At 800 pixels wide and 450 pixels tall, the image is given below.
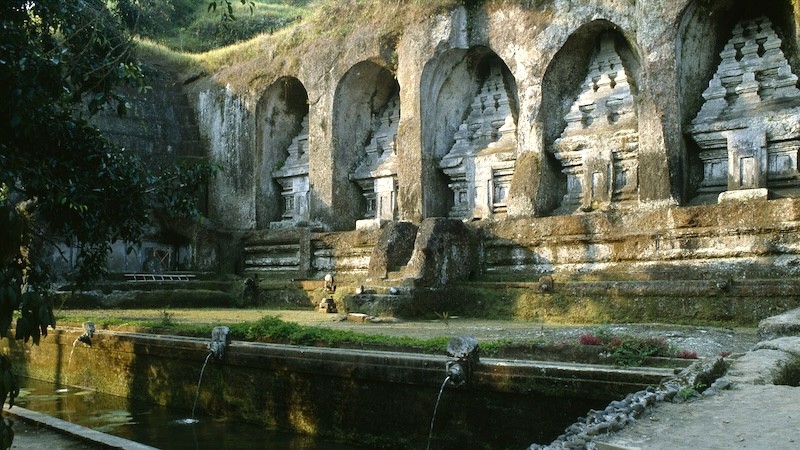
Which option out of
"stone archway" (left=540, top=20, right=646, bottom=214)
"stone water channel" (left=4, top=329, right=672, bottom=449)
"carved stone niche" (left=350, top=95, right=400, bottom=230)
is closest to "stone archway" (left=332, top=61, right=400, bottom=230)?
"carved stone niche" (left=350, top=95, right=400, bottom=230)

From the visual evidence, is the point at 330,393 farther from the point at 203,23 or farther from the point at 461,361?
the point at 203,23

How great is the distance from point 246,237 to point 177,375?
858cm

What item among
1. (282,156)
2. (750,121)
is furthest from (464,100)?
(750,121)

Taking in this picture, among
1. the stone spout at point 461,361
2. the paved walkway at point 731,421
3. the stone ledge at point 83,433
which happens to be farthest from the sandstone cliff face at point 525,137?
the stone ledge at point 83,433

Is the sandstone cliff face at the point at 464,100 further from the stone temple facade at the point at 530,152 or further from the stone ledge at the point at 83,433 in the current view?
the stone ledge at the point at 83,433

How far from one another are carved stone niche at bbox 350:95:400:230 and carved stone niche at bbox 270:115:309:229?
1.72 meters

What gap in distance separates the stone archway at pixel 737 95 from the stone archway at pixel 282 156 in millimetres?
9157

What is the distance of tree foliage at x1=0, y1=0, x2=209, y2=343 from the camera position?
5.19m

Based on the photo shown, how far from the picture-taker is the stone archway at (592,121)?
42.7 ft

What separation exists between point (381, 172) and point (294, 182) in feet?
9.68

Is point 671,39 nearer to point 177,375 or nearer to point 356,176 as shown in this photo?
point 356,176

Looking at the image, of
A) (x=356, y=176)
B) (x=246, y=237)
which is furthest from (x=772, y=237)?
(x=246, y=237)

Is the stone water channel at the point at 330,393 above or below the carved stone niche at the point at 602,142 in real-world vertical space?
below

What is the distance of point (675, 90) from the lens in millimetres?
11906
